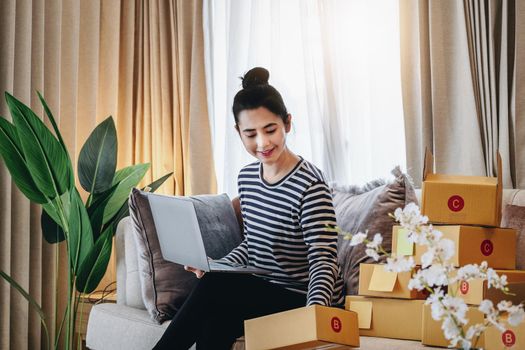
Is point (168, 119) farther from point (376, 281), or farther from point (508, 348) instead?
point (508, 348)

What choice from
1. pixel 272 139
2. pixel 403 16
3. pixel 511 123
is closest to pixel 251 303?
pixel 272 139

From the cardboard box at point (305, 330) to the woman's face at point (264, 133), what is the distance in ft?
2.03

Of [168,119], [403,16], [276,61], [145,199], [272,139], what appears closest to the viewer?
[272,139]

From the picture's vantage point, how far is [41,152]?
2.68 metres

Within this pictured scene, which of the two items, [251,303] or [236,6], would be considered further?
[236,6]

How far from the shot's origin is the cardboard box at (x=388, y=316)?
6.64 feet

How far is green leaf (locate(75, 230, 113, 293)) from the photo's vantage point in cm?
280

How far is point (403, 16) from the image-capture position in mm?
2967

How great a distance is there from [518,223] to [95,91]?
2181 mm

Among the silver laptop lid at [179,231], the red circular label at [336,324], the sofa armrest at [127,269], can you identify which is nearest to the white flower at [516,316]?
the red circular label at [336,324]

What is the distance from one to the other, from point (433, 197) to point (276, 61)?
1545 millimetres

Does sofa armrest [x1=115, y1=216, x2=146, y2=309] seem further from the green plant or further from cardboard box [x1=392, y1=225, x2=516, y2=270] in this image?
cardboard box [x1=392, y1=225, x2=516, y2=270]

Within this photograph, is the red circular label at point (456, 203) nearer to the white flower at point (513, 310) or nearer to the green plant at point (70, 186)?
the white flower at point (513, 310)

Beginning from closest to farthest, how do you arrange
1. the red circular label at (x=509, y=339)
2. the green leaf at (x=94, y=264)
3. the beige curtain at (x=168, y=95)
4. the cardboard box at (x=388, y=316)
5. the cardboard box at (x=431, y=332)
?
the red circular label at (x=509, y=339), the cardboard box at (x=431, y=332), the cardboard box at (x=388, y=316), the green leaf at (x=94, y=264), the beige curtain at (x=168, y=95)
